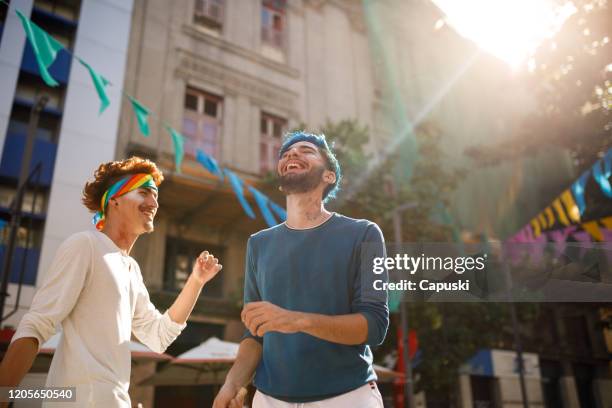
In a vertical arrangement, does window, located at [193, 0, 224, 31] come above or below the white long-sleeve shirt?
above

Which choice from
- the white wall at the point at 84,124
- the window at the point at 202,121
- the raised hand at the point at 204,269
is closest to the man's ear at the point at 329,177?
the raised hand at the point at 204,269

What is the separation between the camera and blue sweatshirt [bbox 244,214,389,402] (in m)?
1.88

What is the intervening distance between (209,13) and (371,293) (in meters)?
16.2

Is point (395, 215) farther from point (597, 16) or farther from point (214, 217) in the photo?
point (597, 16)

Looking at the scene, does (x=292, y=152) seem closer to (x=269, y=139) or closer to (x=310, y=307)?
(x=310, y=307)

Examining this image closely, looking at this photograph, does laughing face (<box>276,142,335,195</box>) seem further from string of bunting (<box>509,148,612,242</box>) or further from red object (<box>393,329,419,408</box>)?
red object (<box>393,329,419,408</box>)

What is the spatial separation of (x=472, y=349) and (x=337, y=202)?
548 centimetres

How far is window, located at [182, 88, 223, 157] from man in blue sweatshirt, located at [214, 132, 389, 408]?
12.2 m

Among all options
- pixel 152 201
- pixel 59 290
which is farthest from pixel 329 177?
pixel 59 290

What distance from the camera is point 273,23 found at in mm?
18000

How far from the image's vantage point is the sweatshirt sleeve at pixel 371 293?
1.84 meters

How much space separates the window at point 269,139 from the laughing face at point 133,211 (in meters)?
12.5

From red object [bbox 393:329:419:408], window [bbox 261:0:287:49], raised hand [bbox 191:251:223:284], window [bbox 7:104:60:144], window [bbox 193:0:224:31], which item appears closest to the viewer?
raised hand [bbox 191:251:223:284]

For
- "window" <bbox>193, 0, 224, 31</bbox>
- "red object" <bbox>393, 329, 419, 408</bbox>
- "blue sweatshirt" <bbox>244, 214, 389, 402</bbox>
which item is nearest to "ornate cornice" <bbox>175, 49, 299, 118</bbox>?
"window" <bbox>193, 0, 224, 31</bbox>
